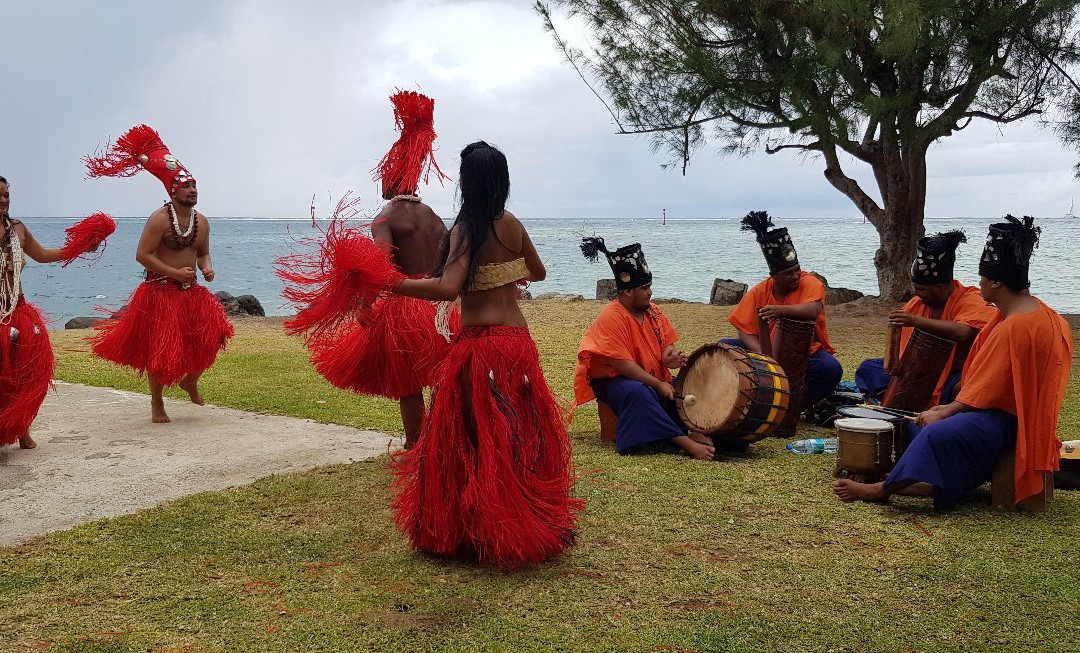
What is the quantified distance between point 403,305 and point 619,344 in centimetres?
138

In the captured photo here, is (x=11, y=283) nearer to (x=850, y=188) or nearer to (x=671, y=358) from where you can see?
(x=671, y=358)

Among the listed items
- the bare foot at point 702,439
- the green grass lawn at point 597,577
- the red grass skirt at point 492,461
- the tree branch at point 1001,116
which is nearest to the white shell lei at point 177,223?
the green grass lawn at point 597,577

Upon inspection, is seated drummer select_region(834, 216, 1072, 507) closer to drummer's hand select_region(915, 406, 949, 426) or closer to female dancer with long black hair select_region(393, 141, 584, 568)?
drummer's hand select_region(915, 406, 949, 426)

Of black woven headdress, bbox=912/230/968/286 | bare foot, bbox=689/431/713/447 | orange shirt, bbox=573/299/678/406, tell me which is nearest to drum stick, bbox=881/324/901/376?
black woven headdress, bbox=912/230/968/286

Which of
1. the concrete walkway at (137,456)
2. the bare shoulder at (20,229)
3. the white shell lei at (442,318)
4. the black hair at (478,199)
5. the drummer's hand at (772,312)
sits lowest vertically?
the concrete walkway at (137,456)

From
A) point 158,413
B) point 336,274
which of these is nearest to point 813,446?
point 336,274

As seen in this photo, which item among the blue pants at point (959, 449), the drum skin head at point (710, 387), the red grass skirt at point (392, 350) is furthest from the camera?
the drum skin head at point (710, 387)

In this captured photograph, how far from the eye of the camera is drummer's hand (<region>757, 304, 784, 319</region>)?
21.7 feet

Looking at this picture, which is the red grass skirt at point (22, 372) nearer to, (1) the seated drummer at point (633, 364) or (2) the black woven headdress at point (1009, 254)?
(1) the seated drummer at point (633, 364)

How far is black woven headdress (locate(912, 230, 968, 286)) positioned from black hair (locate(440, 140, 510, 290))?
3.06 m

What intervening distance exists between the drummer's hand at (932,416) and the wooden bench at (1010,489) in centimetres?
34

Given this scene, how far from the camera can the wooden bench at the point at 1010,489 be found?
15.6 ft

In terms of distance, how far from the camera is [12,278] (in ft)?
20.6

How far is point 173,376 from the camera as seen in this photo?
23.1ft
